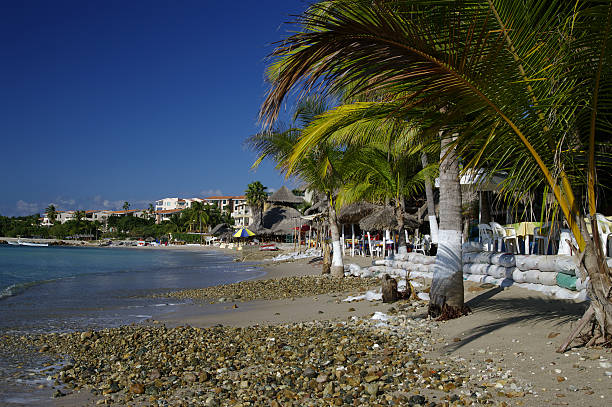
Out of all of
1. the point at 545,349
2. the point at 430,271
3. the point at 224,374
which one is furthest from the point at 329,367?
the point at 430,271

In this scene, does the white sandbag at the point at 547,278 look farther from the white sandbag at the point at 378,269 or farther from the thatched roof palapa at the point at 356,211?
the thatched roof palapa at the point at 356,211

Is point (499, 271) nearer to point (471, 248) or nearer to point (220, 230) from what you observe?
point (471, 248)

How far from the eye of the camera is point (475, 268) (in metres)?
9.16

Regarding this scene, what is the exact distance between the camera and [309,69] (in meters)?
3.73

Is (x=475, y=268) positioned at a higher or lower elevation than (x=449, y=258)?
lower

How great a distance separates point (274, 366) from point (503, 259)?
519 centimetres

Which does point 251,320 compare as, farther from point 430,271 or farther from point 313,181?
point 313,181

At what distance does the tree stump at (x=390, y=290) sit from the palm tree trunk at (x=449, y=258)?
65.3 inches

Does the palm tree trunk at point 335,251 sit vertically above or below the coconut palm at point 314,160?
below

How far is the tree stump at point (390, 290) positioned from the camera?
7895mm

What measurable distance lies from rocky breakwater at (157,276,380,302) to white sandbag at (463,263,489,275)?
7.38 ft

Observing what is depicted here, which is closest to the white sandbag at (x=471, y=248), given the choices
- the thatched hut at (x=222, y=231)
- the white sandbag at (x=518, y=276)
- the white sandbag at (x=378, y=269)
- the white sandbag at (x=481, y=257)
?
the white sandbag at (x=481, y=257)

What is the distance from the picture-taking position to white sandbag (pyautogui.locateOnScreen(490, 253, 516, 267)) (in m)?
7.86

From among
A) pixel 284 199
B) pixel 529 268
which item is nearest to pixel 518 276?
pixel 529 268
